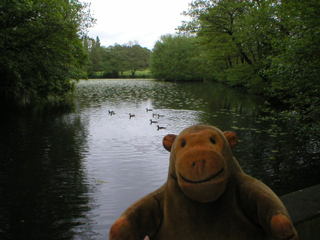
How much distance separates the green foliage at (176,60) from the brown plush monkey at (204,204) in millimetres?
61494

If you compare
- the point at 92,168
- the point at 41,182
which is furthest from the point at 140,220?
the point at 92,168

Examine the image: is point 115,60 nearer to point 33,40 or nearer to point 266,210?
point 33,40

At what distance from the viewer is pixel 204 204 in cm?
159

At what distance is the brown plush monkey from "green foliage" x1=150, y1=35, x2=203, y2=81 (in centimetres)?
6149

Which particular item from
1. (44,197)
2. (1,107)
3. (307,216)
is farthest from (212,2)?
(307,216)

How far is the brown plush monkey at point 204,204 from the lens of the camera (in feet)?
4.83

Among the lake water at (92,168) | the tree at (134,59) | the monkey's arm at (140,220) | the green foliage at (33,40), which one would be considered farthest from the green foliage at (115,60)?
the monkey's arm at (140,220)

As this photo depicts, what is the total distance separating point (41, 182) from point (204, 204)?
5.81 metres

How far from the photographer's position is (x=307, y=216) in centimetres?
257

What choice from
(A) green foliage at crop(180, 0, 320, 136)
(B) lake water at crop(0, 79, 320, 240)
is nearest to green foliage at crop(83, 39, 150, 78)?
(A) green foliage at crop(180, 0, 320, 136)

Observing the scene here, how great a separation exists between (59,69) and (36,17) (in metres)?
2.93

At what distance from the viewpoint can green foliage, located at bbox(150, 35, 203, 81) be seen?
208 feet

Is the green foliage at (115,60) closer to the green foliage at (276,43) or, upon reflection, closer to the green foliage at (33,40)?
the green foliage at (276,43)

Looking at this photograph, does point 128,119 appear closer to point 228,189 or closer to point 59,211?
point 59,211
